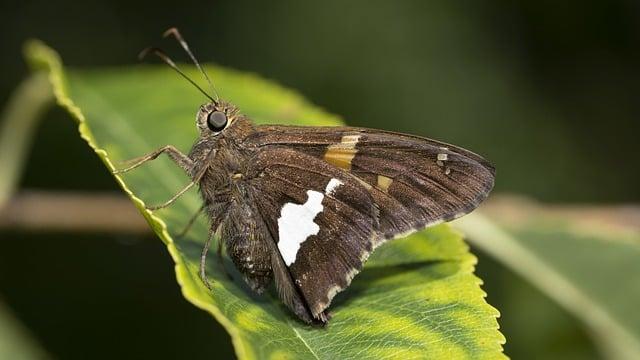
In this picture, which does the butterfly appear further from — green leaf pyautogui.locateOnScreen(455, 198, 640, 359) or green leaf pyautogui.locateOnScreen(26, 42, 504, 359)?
green leaf pyautogui.locateOnScreen(455, 198, 640, 359)

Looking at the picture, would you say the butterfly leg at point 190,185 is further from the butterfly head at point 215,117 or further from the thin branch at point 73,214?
the thin branch at point 73,214

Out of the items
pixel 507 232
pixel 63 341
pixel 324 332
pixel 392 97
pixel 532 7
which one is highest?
pixel 532 7

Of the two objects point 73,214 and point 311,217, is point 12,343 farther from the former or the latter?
point 311,217

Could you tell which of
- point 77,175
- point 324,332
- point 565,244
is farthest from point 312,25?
point 324,332

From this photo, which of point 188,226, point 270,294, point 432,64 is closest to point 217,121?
point 188,226

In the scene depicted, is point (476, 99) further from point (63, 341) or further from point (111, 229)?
point (111, 229)

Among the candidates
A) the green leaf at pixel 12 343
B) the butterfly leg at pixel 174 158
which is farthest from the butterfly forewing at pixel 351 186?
the green leaf at pixel 12 343

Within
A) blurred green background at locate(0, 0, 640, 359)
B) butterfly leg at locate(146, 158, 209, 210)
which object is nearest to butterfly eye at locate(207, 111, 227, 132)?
butterfly leg at locate(146, 158, 209, 210)
